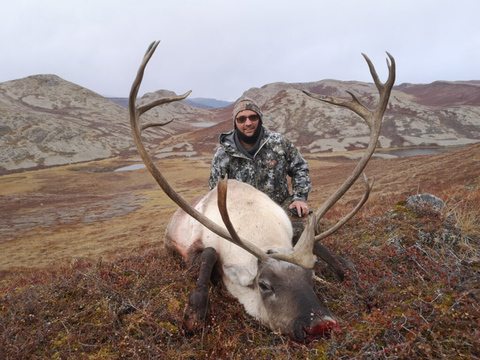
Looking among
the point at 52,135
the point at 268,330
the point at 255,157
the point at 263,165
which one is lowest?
the point at 268,330

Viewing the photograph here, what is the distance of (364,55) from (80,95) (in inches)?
4456

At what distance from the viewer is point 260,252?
2.91 meters

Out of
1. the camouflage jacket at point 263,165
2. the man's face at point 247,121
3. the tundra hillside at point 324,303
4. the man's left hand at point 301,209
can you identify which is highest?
the man's face at point 247,121

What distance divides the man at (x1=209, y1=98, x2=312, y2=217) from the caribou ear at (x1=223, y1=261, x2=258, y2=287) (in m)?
2.37

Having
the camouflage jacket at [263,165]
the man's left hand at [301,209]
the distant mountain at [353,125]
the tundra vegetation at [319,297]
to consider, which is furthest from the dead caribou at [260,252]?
the distant mountain at [353,125]

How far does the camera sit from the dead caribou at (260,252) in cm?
253

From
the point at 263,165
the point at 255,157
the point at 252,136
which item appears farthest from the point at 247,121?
the point at 263,165

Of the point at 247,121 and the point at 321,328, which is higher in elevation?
the point at 247,121

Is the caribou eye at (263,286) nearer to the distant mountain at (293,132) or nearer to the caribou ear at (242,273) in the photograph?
the caribou ear at (242,273)

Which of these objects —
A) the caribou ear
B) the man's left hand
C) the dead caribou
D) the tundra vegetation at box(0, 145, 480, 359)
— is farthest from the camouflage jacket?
the caribou ear

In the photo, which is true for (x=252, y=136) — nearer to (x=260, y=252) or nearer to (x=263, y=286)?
(x=260, y=252)

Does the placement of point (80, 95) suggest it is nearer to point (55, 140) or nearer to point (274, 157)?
point (55, 140)

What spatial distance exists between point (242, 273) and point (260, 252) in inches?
15.0

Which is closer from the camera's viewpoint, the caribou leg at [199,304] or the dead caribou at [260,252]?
the dead caribou at [260,252]
